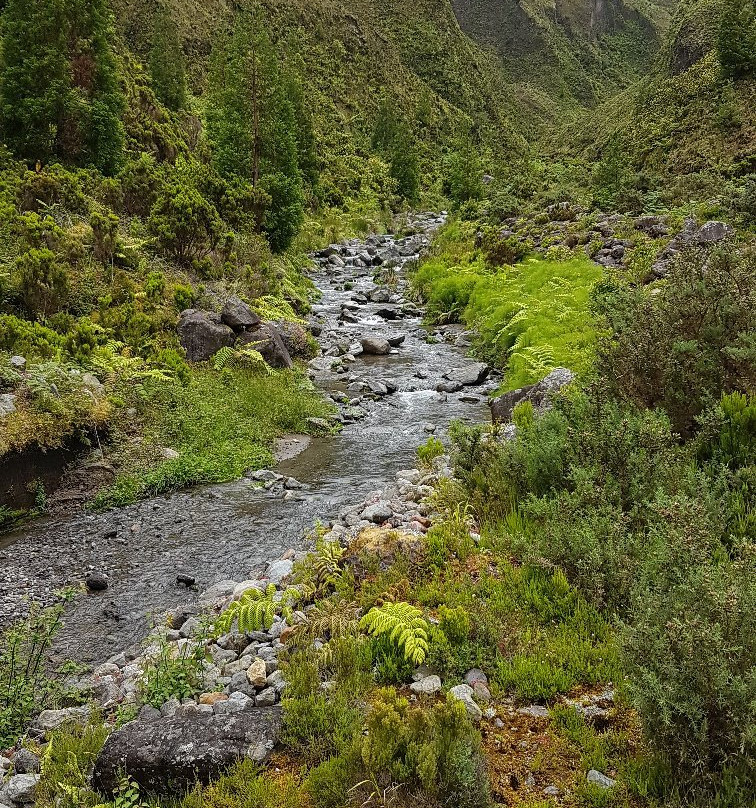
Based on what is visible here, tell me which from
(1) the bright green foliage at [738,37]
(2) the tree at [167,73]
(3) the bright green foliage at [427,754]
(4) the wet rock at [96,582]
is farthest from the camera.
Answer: (1) the bright green foliage at [738,37]

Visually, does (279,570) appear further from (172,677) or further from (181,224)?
(181,224)

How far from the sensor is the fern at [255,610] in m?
5.46

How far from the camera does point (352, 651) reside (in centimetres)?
460

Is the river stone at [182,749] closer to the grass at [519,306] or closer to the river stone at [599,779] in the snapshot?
the river stone at [599,779]

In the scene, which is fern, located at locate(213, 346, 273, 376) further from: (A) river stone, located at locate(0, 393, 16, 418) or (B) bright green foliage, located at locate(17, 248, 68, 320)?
(A) river stone, located at locate(0, 393, 16, 418)

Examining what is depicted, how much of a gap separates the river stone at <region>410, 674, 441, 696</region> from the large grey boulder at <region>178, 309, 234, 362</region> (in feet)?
35.3

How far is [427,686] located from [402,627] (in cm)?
51

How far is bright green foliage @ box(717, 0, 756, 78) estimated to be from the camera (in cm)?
3723

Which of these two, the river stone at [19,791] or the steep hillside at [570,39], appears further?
the steep hillside at [570,39]

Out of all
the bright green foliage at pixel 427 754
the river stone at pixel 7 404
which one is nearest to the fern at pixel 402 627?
the bright green foliage at pixel 427 754

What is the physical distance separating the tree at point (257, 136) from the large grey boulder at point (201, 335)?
A: 11.2 metres

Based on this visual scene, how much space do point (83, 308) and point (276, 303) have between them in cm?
645

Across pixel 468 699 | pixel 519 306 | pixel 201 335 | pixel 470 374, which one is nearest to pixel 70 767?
pixel 468 699

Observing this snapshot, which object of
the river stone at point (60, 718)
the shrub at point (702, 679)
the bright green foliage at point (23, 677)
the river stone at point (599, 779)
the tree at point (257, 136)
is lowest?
the bright green foliage at point (23, 677)
